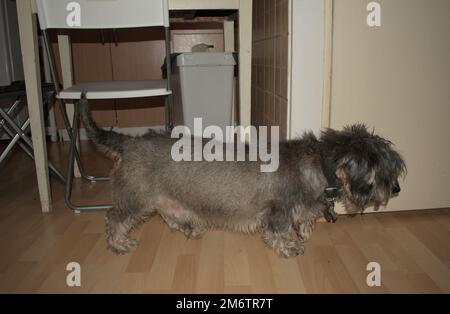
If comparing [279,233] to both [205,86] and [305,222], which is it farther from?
[205,86]

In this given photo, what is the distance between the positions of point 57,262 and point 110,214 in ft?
1.08

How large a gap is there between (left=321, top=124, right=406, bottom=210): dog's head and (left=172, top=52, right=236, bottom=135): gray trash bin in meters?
1.14

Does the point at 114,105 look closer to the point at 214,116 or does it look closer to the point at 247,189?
the point at 214,116

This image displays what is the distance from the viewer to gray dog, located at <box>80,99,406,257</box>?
1.67 meters

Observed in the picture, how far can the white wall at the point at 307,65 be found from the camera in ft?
6.27

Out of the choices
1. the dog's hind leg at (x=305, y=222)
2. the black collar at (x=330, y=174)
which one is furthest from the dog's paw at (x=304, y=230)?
the black collar at (x=330, y=174)

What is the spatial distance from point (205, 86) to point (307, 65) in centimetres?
89

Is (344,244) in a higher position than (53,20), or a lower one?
lower

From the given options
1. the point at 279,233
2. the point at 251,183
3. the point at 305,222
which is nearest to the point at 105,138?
the point at 251,183

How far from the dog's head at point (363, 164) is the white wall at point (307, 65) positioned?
329 millimetres

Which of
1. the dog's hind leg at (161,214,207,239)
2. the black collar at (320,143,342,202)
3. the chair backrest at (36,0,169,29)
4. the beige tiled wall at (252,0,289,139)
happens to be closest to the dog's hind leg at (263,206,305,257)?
the black collar at (320,143,342,202)

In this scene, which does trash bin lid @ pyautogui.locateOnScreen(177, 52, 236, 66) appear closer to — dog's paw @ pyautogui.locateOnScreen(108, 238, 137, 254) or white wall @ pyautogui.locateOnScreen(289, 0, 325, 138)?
white wall @ pyautogui.locateOnScreen(289, 0, 325, 138)
